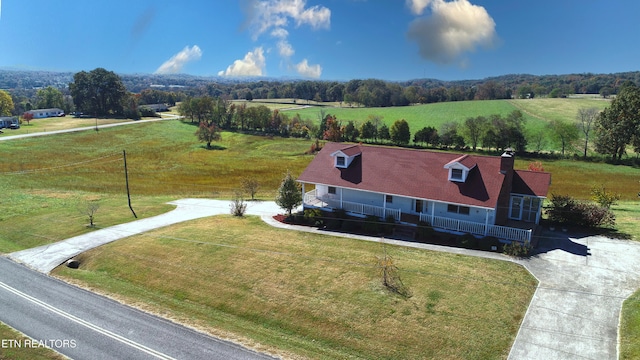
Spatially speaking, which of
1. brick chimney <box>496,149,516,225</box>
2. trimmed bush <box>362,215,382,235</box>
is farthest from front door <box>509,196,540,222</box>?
trimmed bush <box>362,215,382,235</box>

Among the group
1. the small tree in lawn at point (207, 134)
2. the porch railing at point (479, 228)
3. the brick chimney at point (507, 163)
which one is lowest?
the porch railing at point (479, 228)

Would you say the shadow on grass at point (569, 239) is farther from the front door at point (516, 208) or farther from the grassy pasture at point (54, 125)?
the grassy pasture at point (54, 125)

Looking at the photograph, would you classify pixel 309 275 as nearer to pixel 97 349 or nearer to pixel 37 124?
pixel 97 349

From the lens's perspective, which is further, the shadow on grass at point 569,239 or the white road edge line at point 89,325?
the shadow on grass at point 569,239

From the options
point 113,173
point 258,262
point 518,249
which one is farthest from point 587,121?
point 113,173

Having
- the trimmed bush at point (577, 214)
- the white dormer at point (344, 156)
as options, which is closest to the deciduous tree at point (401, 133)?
the white dormer at point (344, 156)

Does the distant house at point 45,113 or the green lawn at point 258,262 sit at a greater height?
the distant house at point 45,113
